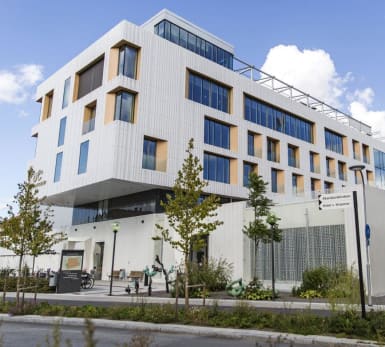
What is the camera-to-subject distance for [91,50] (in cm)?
3412

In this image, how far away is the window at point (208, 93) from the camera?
114 feet

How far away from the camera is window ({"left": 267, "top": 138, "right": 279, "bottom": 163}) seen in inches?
1587

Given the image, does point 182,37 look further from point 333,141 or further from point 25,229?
point 25,229

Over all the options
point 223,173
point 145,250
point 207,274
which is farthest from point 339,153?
point 207,274

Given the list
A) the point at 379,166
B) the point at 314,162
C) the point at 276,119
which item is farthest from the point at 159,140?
the point at 379,166

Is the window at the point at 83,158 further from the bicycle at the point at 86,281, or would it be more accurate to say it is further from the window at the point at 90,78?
the bicycle at the point at 86,281

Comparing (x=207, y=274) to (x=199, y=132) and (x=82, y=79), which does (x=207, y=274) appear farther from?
(x=82, y=79)

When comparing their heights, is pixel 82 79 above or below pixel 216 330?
above

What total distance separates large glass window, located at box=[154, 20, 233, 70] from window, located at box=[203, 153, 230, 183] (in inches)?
448

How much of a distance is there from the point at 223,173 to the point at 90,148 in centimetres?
1174

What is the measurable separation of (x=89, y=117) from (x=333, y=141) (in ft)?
98.9

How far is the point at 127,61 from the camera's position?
30.5m

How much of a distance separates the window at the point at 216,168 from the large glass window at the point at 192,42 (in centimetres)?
1137

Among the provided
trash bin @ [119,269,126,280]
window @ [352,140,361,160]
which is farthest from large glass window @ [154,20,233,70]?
window @ [352,140,361,160]
